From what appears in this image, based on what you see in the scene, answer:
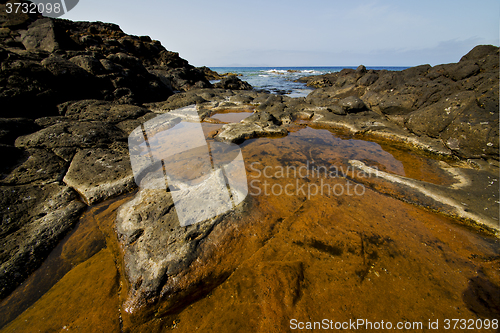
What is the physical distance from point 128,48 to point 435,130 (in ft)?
90.0

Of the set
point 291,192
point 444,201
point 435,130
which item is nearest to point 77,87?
point 291,192

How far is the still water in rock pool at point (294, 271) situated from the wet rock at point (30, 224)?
17 cm

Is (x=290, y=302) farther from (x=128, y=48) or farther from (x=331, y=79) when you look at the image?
(x=331, y=79)

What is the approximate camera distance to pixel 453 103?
591 cm

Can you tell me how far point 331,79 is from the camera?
3095 cm

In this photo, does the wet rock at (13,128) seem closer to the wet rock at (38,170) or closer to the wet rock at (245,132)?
the wet rock at (38,170)

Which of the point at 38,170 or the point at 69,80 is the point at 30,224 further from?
the point at 69,80

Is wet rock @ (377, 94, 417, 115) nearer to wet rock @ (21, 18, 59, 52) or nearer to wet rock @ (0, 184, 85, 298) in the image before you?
wet rock @ (0, 184, 85, 298)

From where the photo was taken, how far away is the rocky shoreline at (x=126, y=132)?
2531mm

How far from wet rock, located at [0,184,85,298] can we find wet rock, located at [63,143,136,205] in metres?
0.22

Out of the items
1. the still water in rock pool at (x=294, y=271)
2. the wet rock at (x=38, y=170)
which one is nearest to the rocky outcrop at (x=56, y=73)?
the wet rock at (x=38, y=170)

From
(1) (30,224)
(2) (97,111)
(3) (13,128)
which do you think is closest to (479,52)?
(1) (30,224)

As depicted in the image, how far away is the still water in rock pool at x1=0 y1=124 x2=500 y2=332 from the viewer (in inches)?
76.5

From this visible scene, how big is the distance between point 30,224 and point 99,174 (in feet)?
4.53
